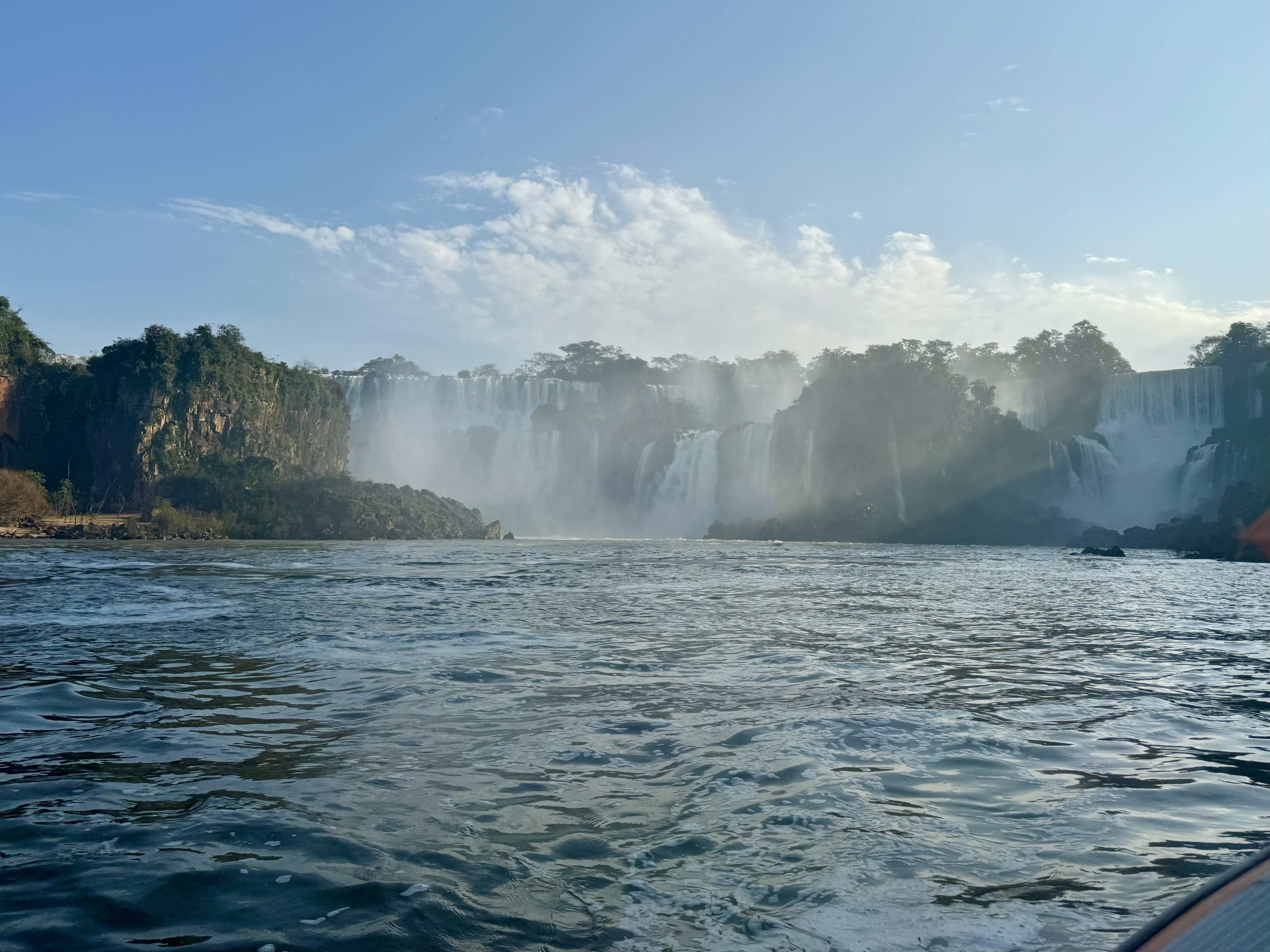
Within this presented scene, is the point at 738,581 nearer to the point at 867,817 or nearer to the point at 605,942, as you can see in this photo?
the point at 867,817

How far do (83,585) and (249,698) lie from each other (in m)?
11.2

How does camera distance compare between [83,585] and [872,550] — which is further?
[872,550]

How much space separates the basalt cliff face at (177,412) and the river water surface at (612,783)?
4293cm

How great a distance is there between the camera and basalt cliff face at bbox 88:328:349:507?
4838 centimetres

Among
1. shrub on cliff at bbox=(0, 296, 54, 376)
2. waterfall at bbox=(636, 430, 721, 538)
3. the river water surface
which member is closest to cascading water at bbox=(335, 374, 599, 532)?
waterfall at bbox=(636, 430, 721, 538)

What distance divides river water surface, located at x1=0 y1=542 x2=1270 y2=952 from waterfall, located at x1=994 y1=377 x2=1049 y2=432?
181 feet

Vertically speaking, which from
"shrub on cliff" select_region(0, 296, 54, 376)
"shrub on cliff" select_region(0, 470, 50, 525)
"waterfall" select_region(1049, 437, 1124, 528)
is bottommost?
"shrub on cliff" select_region(0, 470, 50, 525)

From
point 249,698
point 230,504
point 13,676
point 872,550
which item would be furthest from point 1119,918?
point 230,504

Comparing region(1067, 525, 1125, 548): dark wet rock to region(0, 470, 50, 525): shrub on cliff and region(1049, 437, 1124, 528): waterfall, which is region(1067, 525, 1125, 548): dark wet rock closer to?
region(1049, 437, 1124, 528): waterfall

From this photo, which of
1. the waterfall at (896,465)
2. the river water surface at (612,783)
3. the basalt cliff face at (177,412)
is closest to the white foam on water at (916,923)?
the river water surface at (612,783)

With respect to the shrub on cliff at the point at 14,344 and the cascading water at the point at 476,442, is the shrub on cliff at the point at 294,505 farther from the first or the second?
the cascading water at the point at 476,442

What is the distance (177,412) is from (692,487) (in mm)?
33224

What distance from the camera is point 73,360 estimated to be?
56.2m

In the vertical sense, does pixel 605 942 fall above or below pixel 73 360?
below
